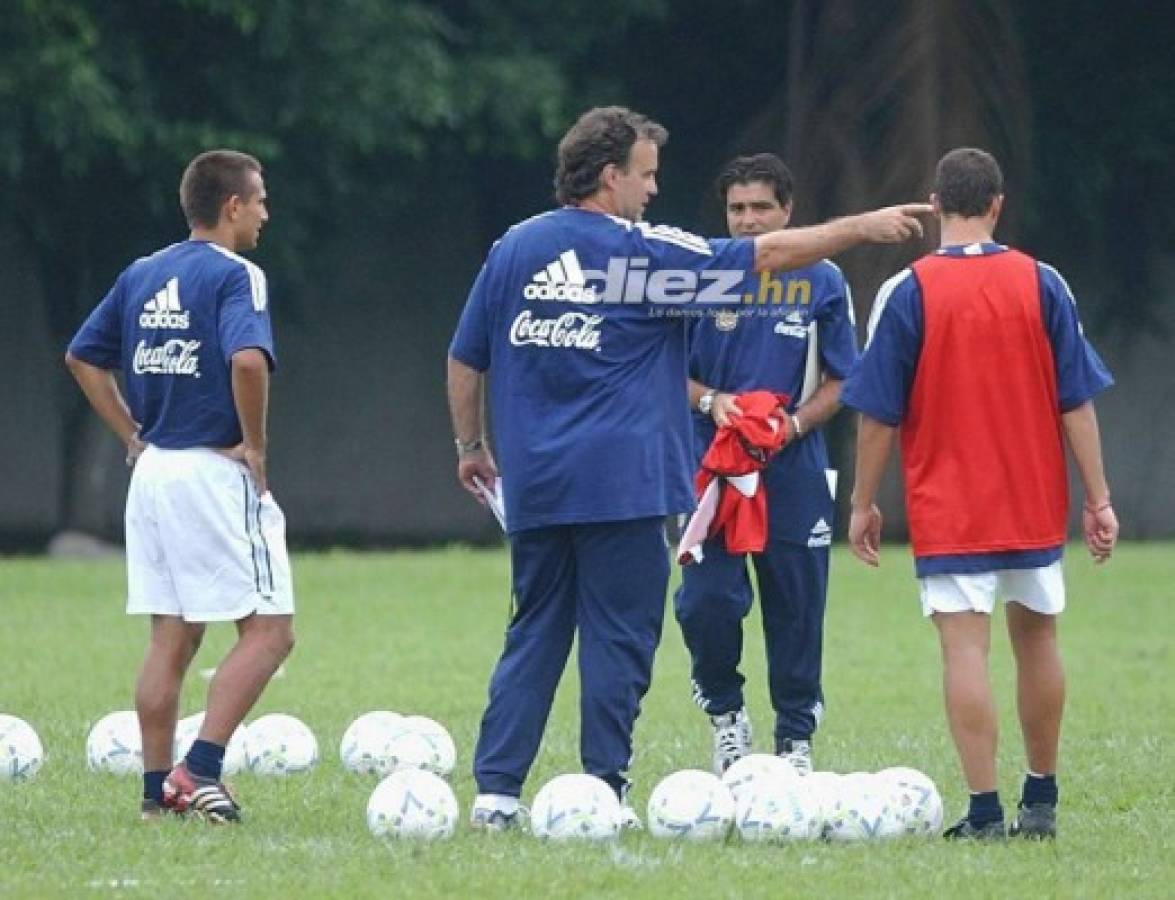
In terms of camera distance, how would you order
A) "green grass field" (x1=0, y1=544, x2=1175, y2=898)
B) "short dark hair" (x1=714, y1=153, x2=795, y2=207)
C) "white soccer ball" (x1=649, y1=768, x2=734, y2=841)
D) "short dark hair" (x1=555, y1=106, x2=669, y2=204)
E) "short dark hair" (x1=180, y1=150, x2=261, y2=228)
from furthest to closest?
"short dark hair" (x1=714, y1=153, x2=795, y2=207)
"short dark hair" (x1=180, y1=150, x2=261, y2=228)
"short dark hair" (x1=555, y1=106, x2=669, y2=204)
"white soccer ball" (x1=649, y1=768, x2=734, y2=841)
"green grass field" (x1=0, y1=544, x2=1175, y2=898)

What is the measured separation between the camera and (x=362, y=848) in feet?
Answer: 27.2

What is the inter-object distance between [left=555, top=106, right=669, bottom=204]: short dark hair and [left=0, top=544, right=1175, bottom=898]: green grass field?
206 centimetres

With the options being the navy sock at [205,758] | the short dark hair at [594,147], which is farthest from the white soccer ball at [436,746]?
the short dark hair at [594,147]

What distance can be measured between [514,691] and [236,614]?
985mm

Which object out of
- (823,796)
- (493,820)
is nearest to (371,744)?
(493,820)

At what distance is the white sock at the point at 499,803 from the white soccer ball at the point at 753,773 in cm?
68

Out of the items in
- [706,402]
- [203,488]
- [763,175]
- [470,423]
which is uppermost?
[763,175]

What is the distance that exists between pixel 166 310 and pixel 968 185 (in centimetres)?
267

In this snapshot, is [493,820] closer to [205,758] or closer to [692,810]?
[692,810]

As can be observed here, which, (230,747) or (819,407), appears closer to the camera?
(819,407)

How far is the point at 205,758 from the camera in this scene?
9.13 m

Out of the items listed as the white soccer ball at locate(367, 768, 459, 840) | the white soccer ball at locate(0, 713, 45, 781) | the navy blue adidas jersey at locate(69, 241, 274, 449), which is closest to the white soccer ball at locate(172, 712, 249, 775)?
the white soccer ball at locate(0, 713, 45, 781)

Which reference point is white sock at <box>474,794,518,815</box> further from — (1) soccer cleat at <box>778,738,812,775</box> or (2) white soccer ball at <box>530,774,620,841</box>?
(1) soccer cleat at <box>778,738,812,775</box>

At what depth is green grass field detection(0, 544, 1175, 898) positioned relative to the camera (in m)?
7.73
